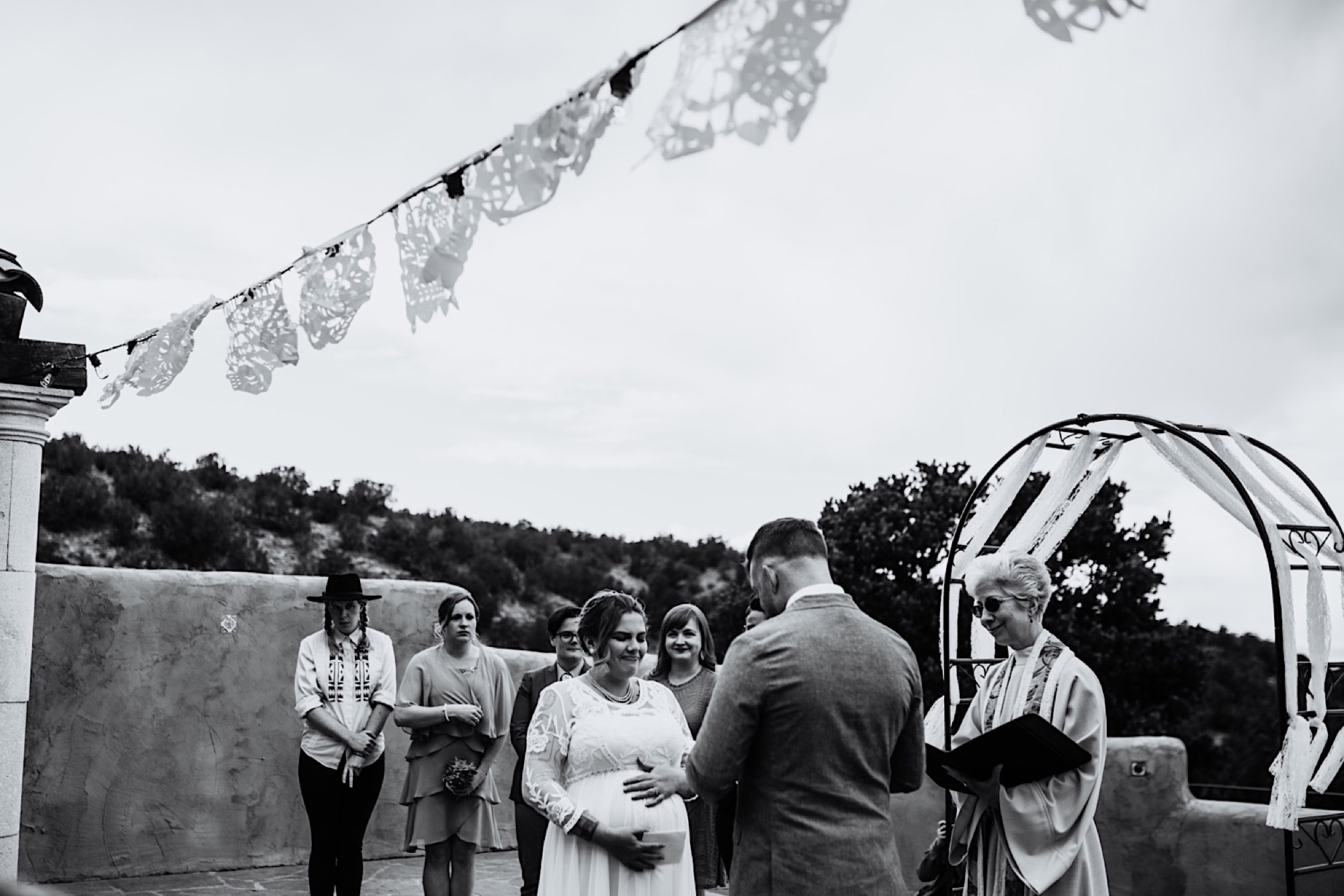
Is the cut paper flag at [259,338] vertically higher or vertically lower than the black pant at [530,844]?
higher

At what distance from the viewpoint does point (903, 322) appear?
318 inches

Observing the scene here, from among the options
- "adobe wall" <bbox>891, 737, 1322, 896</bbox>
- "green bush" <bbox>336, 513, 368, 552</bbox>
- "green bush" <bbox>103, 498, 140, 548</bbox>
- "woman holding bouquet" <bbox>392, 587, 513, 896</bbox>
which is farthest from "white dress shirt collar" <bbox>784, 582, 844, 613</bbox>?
"green bush" <bbox>336, 513, 368, 552</bbox>

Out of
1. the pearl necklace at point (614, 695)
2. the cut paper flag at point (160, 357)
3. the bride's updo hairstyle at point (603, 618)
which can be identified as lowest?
the pearl necklace at point (614, 695)

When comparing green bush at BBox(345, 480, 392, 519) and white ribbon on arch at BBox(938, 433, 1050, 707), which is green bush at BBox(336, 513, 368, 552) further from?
white ribbon on arch at BBox(938, 433, 1050, 707)

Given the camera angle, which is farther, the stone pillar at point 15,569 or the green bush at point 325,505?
Answer: the green bush at point 325,505

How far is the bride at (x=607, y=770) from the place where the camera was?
3582 millimetres

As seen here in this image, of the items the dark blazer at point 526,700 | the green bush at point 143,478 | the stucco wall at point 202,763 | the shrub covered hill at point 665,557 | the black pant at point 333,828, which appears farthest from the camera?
the green bush at point 143,478

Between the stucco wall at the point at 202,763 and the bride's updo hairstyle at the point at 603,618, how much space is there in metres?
4.37

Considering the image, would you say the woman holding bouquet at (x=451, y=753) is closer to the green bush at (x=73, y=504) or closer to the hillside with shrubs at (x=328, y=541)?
the hillside with shrubs at (x=328, y=541)

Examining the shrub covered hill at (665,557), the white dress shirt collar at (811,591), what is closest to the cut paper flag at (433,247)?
the white dress shirt collar at (811,591)

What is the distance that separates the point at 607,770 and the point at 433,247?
170 cm

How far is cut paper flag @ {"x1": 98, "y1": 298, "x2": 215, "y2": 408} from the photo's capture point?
17.8 feet

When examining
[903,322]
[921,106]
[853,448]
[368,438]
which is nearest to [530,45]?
[921,106]

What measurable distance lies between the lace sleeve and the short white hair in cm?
140
